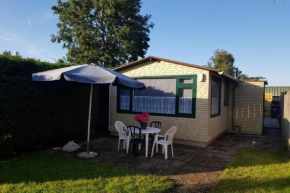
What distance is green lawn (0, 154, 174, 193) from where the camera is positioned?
3.55 metres

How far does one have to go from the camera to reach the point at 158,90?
8.05 m

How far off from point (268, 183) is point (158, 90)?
4.91m

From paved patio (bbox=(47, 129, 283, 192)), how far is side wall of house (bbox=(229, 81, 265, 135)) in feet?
7.89

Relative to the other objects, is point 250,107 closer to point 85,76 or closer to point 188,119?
point 188,119

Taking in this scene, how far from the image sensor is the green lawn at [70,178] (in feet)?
11.7

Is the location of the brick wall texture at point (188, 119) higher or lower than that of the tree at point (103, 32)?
lower

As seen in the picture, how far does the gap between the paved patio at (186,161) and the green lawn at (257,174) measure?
221 millimetres

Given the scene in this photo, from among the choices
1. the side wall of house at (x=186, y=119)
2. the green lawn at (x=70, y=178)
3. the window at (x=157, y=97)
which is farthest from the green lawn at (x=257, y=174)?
the window at (x=157, y=97)

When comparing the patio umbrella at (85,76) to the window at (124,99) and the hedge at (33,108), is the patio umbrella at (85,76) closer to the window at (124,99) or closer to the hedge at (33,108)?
the hedge at (33,108)

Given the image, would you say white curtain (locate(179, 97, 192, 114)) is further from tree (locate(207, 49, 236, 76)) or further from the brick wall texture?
tree (locate(207, 49, 236, 76))

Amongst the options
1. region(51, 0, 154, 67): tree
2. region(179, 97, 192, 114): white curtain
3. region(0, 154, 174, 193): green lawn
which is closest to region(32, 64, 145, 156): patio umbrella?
→ region(0, 154, 174, 193): green lawn

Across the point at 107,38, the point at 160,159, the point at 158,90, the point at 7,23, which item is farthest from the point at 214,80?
the point at 107,38

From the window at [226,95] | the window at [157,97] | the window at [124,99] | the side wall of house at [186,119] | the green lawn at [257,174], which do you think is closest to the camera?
the green lawn at [257,174]

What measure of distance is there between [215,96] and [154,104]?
8.13ft
